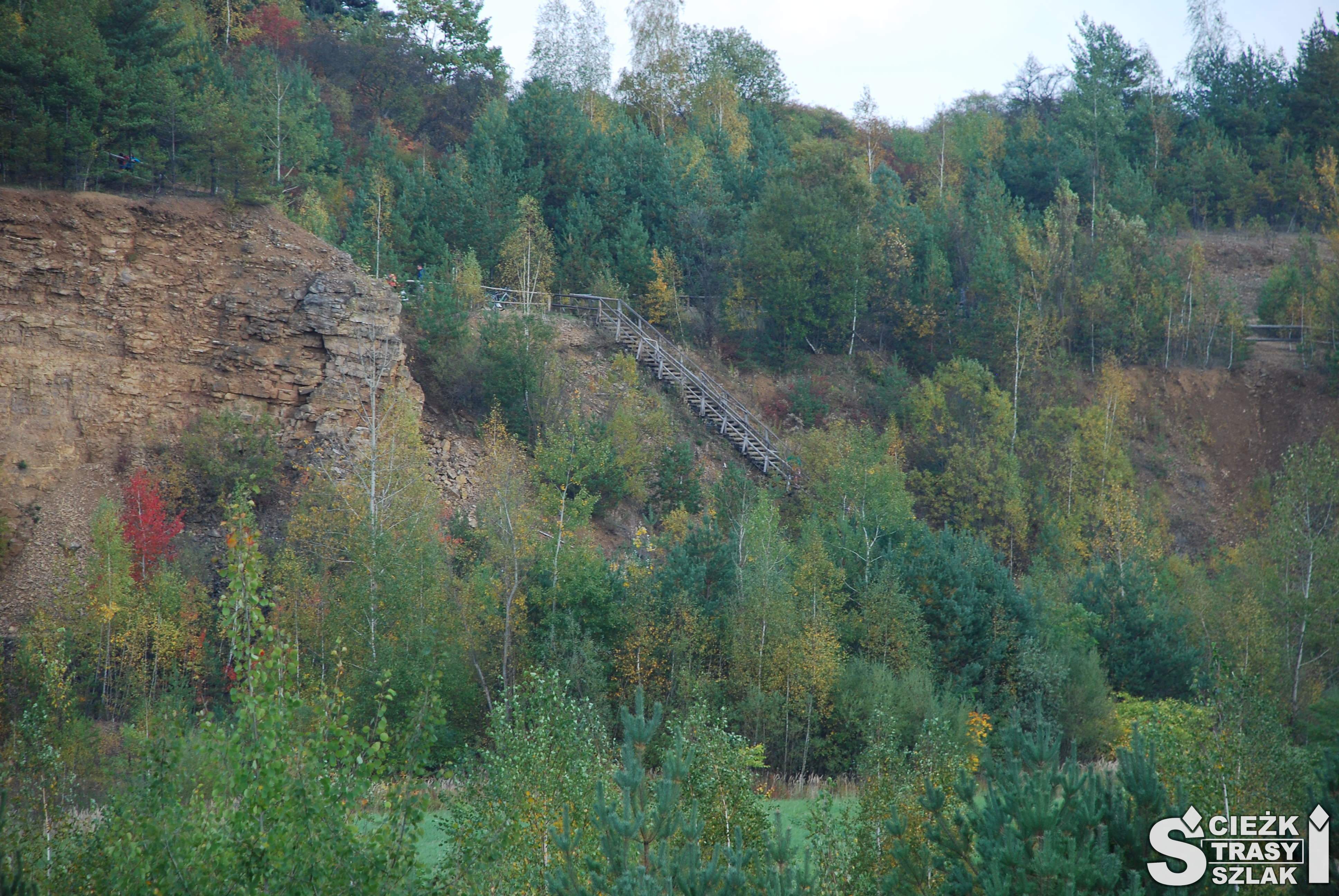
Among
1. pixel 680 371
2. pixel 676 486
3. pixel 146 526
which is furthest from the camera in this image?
pixel 680 371

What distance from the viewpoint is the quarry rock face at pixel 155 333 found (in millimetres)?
32406

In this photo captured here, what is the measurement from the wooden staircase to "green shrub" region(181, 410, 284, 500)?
12.3m

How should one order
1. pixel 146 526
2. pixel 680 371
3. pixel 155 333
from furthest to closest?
pixel 680 371 < pixel 155 333 < pixel 146 526

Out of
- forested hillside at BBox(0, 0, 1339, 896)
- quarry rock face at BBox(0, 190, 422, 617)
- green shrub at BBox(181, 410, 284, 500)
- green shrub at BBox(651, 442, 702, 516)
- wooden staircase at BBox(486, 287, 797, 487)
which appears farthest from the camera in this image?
wooden staircase at BBox(486, 287, 797, 487)

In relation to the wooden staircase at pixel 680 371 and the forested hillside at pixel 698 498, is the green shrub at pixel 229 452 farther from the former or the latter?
the wooden staircase at pixel 680 371

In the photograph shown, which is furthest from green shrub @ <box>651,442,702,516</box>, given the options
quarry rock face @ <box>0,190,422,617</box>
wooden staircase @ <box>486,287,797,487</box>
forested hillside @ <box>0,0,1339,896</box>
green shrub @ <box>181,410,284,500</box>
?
green shrub @ <box>181,410,284,500</box>

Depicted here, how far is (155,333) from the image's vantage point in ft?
114

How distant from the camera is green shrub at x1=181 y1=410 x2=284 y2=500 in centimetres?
Answer: 3253

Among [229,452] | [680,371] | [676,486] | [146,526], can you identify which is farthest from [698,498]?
[146,526]

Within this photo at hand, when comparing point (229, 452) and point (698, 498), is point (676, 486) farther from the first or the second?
point (229, 452)

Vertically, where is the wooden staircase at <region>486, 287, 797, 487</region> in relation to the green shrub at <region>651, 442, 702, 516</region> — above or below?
above

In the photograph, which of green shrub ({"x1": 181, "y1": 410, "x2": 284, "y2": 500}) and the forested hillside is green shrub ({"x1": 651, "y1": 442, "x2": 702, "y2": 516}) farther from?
green shrub ({"x1": 181, "y1": 410, "x2": 284, "y2": 500})

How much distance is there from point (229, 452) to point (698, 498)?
16023mm

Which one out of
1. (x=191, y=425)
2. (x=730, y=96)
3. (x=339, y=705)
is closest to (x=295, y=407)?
(x=191, y=425)
